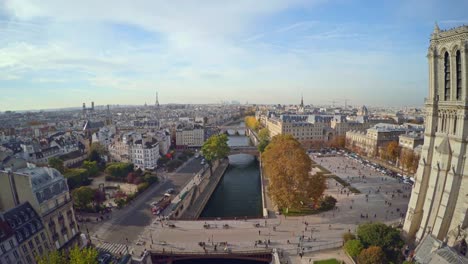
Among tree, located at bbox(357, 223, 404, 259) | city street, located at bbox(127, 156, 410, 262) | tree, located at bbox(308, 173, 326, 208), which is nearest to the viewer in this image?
tree, located at bbox(357, 223, 404, 259)

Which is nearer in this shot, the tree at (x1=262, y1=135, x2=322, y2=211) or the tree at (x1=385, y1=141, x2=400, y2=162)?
Answer: the tree at (x1=262, y1=135, x2=322, y2=211)

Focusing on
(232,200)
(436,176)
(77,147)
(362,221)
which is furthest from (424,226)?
(77,147)

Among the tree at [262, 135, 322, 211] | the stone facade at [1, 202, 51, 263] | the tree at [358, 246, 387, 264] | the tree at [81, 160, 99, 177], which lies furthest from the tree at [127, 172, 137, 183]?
the tree at [358, 246, 387, 264]

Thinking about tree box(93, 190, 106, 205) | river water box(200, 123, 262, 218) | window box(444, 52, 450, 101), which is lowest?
river water box(200, 123, 262, 218)

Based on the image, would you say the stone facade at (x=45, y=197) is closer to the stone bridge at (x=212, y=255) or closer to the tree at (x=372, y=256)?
the stone bridge at (x=212, y=255)

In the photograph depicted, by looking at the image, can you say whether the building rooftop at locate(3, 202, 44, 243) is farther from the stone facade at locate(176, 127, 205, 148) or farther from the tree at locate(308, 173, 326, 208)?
the stone facade at locate(176, 127, 205, 148)

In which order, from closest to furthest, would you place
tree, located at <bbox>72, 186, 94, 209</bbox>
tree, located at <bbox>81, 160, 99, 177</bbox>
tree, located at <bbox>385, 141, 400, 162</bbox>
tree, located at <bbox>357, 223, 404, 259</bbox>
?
tree, located at <bbox>357, 223, 404, 259</bbox> < tree, located at <bbox>72, 186, 94, 209</bbox> < tree, located at <bbox>81, 160, 99, 177</bbox> < tree, located at <bbox>385, 141, 400, 162</bbox>
